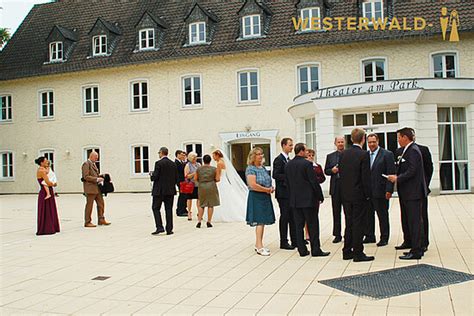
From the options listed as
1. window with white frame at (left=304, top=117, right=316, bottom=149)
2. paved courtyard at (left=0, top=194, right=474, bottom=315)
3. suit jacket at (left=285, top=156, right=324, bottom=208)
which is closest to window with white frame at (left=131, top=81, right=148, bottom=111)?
window with white frame at (left=304, top=117, right=316, bottom=149)

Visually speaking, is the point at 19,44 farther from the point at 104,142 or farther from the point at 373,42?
the point at 373,42

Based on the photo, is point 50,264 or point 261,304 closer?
point 261,304

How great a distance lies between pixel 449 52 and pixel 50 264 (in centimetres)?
1900

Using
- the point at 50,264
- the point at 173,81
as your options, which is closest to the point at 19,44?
the point at 173,81

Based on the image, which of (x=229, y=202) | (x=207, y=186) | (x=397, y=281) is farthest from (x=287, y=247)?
(x=229, y=202)

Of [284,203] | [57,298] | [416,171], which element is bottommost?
[57,298]

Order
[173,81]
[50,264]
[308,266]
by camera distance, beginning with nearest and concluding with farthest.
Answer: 1. [308,266]
2. [50,264]
3. [173,81]

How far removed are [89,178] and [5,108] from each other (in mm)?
21229

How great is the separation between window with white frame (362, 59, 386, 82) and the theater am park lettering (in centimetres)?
487

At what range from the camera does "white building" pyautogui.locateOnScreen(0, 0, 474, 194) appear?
60.2 ft

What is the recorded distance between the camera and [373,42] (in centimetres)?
2209

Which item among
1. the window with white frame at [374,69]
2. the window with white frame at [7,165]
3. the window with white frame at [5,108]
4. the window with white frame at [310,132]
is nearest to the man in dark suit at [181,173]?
the window with white frame at [310,132]

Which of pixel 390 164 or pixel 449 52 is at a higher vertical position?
pixel 449 52

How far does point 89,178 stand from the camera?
40.3 ft
